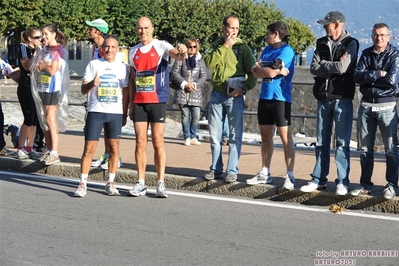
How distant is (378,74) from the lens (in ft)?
30.6

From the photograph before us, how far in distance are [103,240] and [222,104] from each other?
3319 mm

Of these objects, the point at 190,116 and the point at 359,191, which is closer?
the point at 359,191

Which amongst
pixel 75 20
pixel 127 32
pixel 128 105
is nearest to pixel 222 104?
pixel 128 105

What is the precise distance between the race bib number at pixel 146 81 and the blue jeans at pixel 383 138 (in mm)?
2470

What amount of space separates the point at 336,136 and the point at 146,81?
2337 mm

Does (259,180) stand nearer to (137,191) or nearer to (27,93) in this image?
(137,191)

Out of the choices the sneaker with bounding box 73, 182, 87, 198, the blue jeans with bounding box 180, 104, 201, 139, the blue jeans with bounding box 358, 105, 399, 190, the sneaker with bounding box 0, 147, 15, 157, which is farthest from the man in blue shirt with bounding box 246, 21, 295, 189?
the blue jeans with bounding box 180, 104, 201, 139

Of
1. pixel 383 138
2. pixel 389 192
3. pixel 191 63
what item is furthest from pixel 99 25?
pixel 389 192

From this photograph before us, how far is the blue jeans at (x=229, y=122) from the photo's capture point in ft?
34.8

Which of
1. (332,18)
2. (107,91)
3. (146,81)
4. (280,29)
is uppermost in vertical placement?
(332,18)

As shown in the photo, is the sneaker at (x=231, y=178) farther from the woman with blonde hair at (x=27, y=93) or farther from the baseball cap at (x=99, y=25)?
the woman with blonde hair at (x=27, y=93)

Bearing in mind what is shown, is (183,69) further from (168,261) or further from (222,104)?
(168,261)

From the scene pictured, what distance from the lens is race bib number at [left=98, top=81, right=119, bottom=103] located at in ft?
33.9

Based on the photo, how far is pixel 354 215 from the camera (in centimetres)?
926
